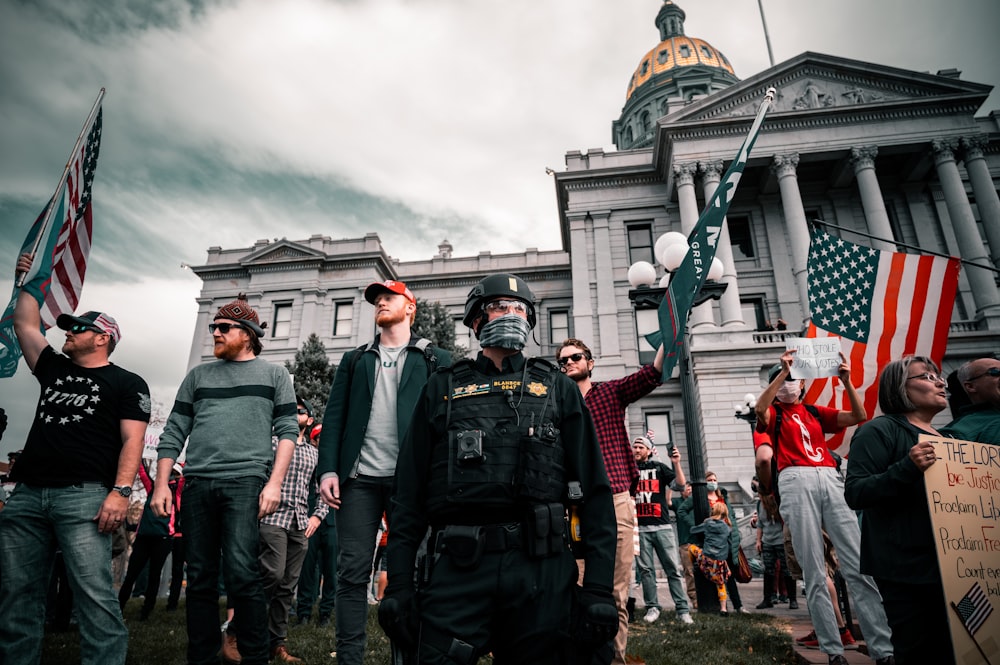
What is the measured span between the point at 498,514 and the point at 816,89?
3149 centimetres

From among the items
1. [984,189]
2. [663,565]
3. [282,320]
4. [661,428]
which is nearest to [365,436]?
[663,565]

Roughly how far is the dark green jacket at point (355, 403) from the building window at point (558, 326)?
28.3 metres

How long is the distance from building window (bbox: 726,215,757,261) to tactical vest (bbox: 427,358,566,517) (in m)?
27.6

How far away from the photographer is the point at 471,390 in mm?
2385

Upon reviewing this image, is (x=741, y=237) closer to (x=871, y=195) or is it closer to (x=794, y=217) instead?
(x=794, y=217)

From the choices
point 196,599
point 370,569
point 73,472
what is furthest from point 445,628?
point 73,472

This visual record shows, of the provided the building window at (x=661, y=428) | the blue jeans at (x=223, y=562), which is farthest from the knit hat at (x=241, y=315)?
the building window at (x=661, y=428)

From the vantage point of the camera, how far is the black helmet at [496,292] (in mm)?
2637

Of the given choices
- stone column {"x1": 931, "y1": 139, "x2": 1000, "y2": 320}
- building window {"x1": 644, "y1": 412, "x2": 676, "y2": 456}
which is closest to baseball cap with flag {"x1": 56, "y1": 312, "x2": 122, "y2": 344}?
building window {"x1": 644, "y1": 412, "x2": 676, "y2": 456}

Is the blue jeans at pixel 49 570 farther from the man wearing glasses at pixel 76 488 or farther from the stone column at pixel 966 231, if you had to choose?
the stone column at pixel 966 231

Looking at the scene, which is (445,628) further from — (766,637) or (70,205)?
(70,205)

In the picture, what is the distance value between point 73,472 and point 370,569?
190 cm

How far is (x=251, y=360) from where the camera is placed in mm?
4164

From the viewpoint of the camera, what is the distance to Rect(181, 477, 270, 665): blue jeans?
11.4 feet
